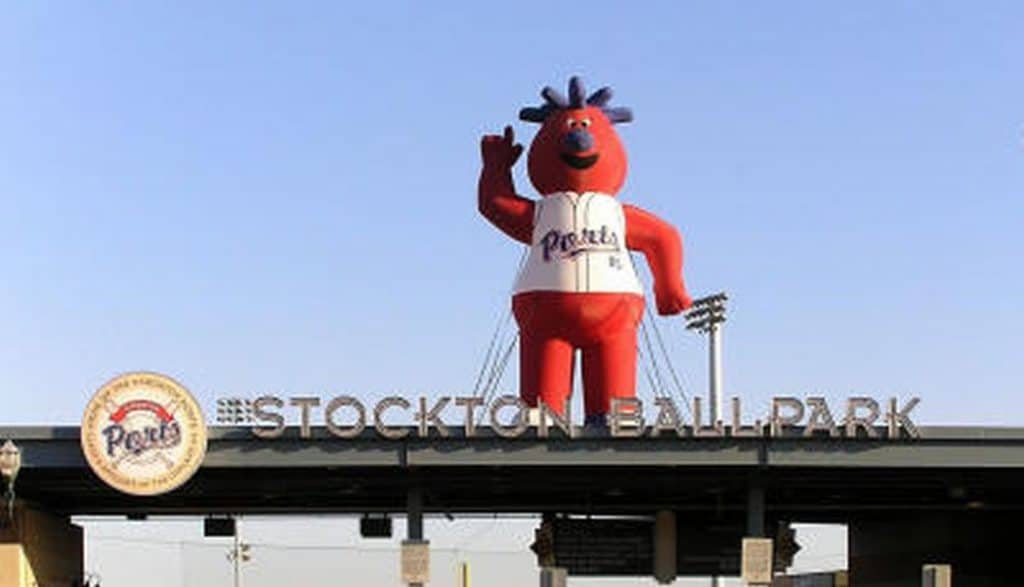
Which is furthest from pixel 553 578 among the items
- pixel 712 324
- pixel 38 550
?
pixel 712 324

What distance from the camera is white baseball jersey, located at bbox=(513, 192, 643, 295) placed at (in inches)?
1468

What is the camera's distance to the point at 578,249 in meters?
37.4

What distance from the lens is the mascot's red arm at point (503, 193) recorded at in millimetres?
38438

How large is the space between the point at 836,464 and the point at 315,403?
9862mm

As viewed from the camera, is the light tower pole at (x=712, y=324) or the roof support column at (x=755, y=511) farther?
the light tower pole at (x=712, y=324)

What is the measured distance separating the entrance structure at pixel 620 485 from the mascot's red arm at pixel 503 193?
6.16 m

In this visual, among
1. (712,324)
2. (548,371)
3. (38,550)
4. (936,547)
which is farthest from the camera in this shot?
(712,324)

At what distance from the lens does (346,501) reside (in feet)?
139

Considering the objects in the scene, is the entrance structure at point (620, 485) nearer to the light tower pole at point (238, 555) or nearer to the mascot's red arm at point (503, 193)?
the mascot's red arm at point (503, 193)

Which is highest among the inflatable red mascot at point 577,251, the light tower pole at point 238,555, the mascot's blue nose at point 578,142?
the mascot's blue nose at point 578,142

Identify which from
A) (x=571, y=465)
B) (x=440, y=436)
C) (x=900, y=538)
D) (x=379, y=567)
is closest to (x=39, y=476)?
(x=440, y=436)

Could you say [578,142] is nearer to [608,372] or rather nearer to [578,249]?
[578,249]

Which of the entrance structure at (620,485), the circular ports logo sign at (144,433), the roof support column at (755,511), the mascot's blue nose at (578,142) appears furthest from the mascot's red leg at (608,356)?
the circular ports logo sign at (144,433)

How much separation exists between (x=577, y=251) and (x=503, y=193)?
8.83ft
